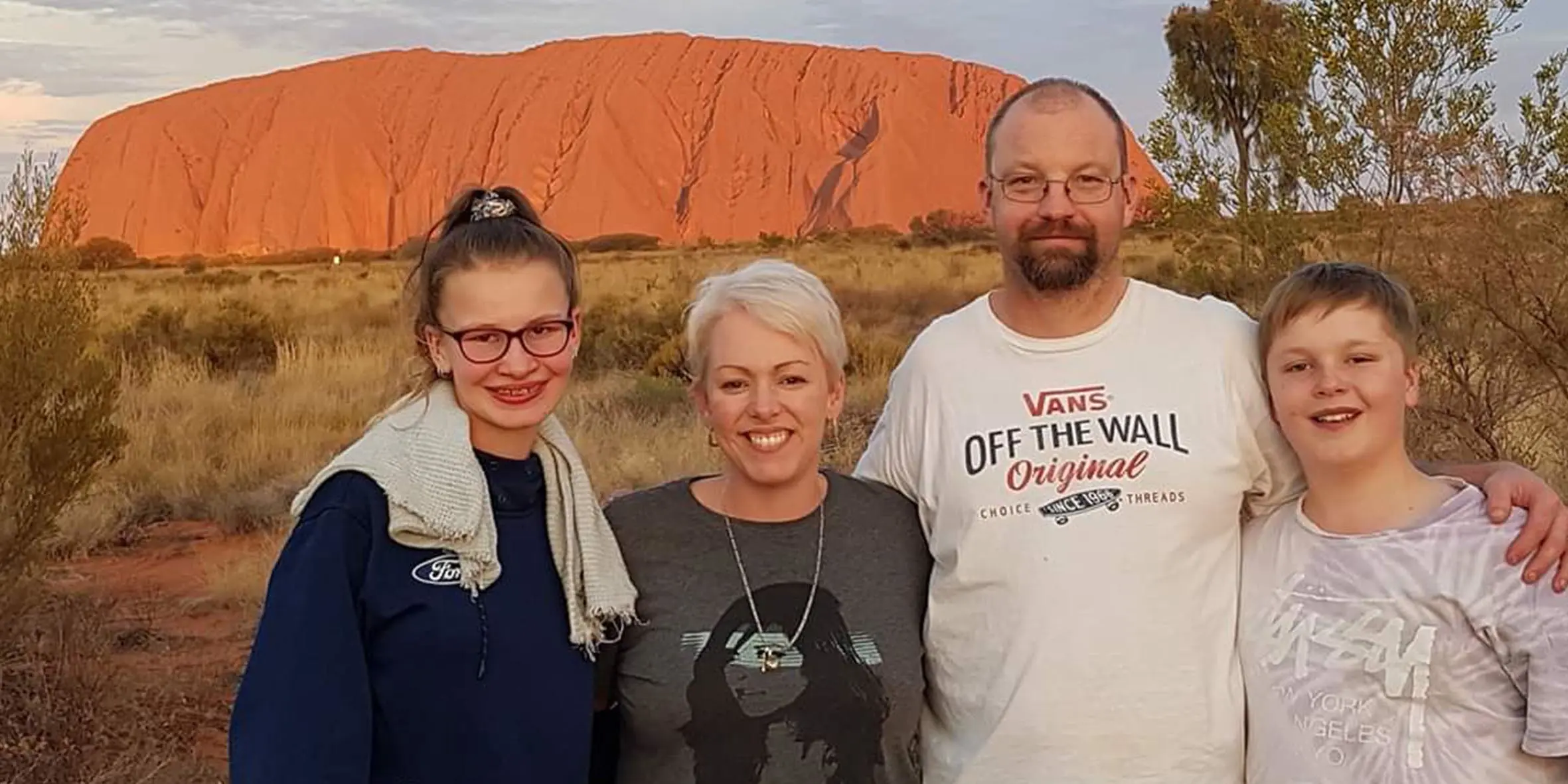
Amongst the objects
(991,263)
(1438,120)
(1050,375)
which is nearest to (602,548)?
(1050,375)

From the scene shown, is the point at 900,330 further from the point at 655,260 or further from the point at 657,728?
the point at 655,260

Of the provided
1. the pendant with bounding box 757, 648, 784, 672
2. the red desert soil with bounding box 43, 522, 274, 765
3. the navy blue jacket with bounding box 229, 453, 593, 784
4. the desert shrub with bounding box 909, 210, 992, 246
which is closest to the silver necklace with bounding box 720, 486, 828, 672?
the pendant with bounding box 757, 648, 784, 672

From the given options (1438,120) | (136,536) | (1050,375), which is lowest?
(136,536)

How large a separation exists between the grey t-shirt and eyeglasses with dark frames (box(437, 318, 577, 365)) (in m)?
0.49

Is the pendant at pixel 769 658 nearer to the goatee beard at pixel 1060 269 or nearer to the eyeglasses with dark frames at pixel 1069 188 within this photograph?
the goatee beard at pixel 1060 269

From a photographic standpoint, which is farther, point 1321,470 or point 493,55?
point 493,55

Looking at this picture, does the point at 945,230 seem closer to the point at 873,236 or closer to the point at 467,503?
the point at 873,236

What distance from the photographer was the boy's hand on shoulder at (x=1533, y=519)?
248 cm

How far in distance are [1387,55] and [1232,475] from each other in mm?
4903

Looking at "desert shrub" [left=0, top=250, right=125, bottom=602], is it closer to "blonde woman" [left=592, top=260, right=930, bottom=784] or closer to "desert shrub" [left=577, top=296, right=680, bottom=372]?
"blonde woman" [left=592, top=260, right=930, bottom=784]

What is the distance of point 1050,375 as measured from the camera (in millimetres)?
2953

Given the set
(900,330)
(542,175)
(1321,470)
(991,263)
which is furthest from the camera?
(542,175)

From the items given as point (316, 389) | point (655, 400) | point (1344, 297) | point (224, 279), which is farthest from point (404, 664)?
point (224, 279)

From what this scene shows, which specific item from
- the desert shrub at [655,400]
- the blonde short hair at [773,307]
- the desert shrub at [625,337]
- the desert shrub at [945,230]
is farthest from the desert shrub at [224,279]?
the blonde short hair at [773,307]
